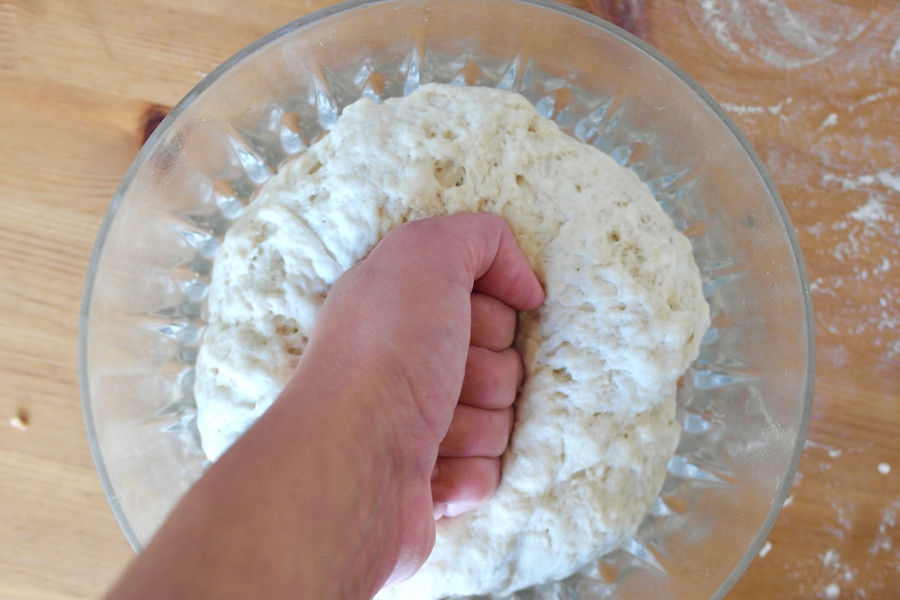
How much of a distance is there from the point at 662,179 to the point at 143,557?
29.4 inches

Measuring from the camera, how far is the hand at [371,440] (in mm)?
354

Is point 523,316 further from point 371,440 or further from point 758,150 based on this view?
point 758,150

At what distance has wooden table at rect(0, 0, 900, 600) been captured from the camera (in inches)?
32.5

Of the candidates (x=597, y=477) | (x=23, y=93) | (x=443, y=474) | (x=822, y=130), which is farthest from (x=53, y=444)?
(x=822, y=130)

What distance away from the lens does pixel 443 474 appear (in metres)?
0.59

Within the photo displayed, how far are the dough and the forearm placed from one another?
183mm

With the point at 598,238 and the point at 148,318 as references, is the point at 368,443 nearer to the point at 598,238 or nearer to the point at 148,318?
the point at 598,238

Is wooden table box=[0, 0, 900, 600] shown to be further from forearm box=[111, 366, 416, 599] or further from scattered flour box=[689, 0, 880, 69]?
forearm box=[111, 366, 416, 599]

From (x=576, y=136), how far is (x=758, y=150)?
0.28 m

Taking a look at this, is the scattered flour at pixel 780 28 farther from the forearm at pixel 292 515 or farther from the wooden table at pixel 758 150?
the forearm at pixel 292 515

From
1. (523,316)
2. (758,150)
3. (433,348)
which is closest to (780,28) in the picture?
(758,150)

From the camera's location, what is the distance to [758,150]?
847 millimetres

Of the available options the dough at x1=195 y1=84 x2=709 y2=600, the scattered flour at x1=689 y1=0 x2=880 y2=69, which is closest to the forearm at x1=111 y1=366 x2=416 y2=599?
the dough at x1=195 y1=84 x2=709 y2=600

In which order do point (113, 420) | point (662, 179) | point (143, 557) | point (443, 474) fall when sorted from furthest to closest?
point (662, 179), point (113, 420), point (443, 474), point (143, 557)
